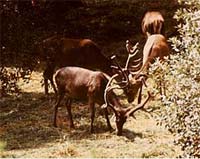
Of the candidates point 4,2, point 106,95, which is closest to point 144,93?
point 106,95

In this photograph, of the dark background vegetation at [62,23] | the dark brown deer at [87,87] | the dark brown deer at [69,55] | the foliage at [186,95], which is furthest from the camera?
the dark brown deer at [69,55]

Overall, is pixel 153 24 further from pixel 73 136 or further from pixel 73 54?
pixel 73 136

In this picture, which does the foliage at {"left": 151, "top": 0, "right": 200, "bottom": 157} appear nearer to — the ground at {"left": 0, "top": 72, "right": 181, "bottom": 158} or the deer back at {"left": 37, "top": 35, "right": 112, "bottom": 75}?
the ground at {"left": 0, "top": 72, "right": 181, "bottom": 158}

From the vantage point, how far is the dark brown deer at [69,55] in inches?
521

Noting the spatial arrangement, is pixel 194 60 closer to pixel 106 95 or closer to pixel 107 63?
pixel 106 95

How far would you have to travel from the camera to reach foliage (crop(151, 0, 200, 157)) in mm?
6617

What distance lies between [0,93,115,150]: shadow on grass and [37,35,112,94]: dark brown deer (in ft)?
2.57

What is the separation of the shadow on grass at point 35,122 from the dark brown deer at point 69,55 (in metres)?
0.78

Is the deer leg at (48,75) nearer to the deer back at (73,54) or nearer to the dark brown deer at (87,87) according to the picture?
the deer back at (73,54)

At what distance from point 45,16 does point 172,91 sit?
387 inches

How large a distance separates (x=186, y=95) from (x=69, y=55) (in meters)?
6.86

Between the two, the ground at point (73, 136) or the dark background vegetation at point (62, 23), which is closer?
Answer: the ground at point (73, 136)

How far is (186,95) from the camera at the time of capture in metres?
6.73

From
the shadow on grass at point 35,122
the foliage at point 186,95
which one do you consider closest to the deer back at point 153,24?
the shadow on grass at point 35,122
